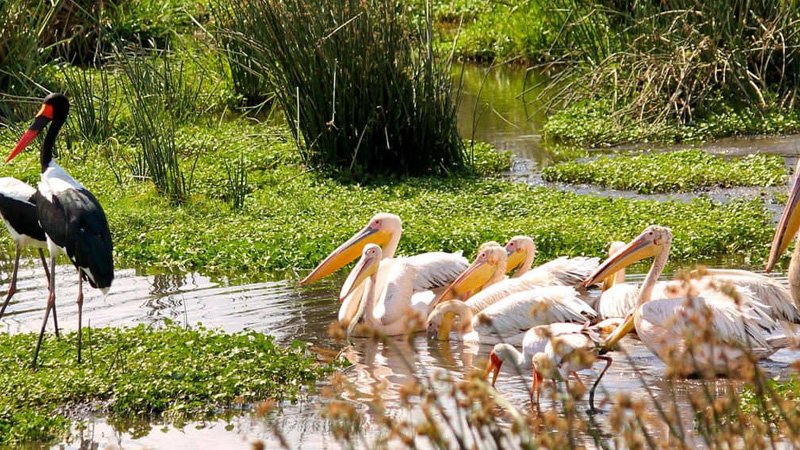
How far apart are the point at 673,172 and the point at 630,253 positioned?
163 inches

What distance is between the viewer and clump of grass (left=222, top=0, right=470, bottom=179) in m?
11.6

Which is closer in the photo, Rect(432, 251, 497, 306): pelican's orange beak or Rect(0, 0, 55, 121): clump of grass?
Rect(432, 251, 497, 306): pelican's orange beak

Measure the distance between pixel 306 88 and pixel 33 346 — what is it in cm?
507

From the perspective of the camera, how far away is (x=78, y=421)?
6312 millimetres

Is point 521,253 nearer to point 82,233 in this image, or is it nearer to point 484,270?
point 484,270

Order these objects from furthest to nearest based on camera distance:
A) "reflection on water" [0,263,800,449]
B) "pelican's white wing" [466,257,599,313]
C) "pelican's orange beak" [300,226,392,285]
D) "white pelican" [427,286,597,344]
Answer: "pelican's orange beak" [300,226,392,285] < "pelican's white wing" [466,257,599,313] < "white pelican" [427,286,597,344] < "reflection on water" [0,263,800,449]

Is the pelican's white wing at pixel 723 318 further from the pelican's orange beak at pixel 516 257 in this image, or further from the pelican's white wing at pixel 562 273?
the pelican's orange beak at pixel 516 257

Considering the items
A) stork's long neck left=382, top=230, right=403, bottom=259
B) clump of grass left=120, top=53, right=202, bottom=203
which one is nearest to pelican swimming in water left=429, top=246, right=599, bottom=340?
stork's long neck left=382, top=230, right=403, bottom=259

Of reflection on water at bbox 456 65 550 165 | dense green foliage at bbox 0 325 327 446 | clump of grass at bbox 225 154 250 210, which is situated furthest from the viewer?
reflection on water at bbox 456 65 550 165

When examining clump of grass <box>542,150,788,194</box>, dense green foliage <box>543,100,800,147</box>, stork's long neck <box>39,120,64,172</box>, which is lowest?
dense green foliage <box>543,100,800,147</box>

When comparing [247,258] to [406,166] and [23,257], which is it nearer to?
[23,257]

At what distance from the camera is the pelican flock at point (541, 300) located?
22.1 feet

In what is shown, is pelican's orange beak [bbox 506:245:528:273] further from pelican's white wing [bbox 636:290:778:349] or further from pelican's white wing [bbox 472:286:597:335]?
pelican's white wing [bbox 636:290:778:349]

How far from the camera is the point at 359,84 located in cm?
1168
